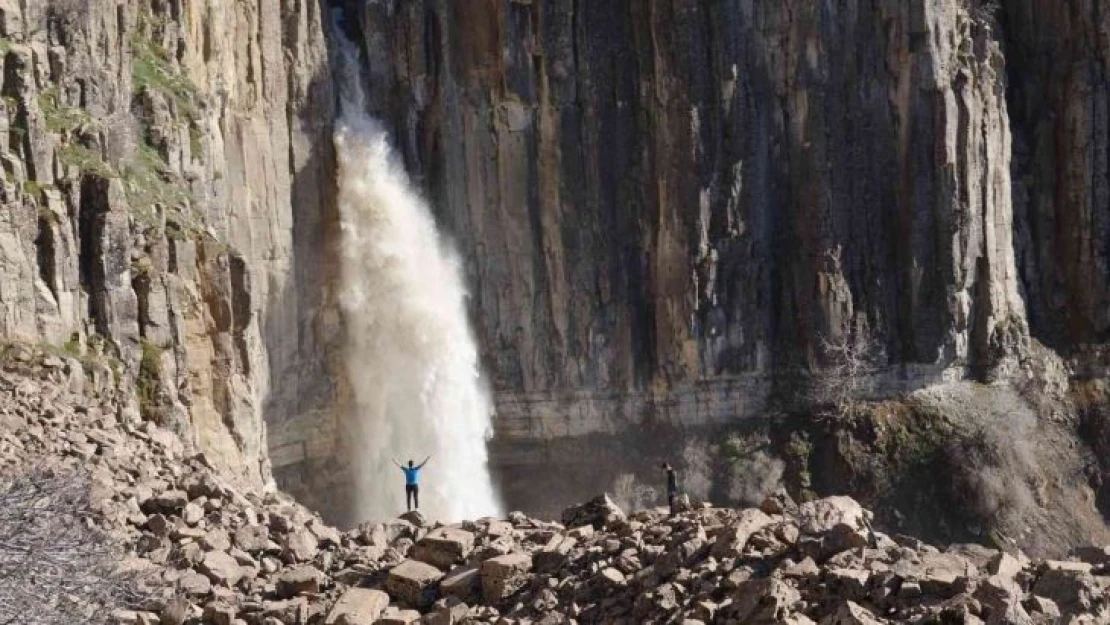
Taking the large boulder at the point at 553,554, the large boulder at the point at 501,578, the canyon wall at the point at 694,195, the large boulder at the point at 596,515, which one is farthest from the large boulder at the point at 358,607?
the canyon wall at the point at 694,195

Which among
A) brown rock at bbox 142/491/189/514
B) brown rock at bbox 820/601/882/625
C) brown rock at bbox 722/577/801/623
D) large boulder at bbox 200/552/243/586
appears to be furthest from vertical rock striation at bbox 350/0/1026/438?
brown rock at bbox 820/601/882/625

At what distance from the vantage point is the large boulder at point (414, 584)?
63.2 ft

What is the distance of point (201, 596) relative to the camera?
1925 cm

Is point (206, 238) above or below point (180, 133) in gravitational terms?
below

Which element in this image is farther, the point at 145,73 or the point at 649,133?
the point at 649,133

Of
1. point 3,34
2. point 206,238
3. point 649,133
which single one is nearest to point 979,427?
point 649,133

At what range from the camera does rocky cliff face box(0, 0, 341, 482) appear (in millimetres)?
28500

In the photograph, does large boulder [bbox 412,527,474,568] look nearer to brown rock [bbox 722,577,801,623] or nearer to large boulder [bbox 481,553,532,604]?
large boulder [bbox 481,553,532,604]

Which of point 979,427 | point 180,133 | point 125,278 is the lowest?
point 979,427

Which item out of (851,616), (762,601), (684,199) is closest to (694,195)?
(684,199)

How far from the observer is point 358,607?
61.7 feet

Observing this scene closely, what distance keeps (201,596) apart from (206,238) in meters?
14.4

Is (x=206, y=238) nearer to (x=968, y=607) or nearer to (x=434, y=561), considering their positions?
(x=434, y=561)

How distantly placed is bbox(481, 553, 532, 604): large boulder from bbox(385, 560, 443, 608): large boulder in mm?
711
